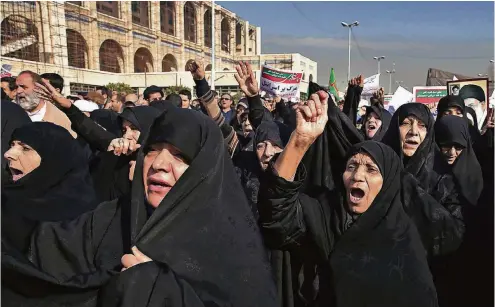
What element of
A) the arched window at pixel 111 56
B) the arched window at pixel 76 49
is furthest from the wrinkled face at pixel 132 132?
the arched window at pixel 111 56

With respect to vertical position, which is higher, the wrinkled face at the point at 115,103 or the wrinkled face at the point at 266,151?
the wrinkled face at the point at 115,103

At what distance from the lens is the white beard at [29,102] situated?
3.53 metres

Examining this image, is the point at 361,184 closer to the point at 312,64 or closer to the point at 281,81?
the point at 281,81

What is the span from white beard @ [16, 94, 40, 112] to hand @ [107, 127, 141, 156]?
3.62 ft

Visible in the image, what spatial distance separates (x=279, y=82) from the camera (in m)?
8.53

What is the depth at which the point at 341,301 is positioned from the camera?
1.87 m

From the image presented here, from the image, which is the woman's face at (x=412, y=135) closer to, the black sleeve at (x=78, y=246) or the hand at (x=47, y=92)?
the black sleeve at (x=78, y=246)

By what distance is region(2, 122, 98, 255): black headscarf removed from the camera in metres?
1.91

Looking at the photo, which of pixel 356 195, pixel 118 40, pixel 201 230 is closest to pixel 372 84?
pixel 356 195

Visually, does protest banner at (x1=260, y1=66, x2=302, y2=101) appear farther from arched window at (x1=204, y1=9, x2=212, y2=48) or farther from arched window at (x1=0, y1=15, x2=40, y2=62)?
arched window at (x1=204, y1=9, x2=212, y2=48)

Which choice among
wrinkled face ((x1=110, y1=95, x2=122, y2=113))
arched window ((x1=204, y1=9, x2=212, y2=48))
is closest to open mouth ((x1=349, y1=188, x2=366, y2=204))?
wrinkled face ((x1=110, y1=95, x2=122, y2=113))

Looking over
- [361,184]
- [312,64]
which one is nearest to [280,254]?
[361,184]

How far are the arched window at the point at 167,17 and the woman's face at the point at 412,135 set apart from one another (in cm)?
A: 4180

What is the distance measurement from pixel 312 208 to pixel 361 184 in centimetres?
24
